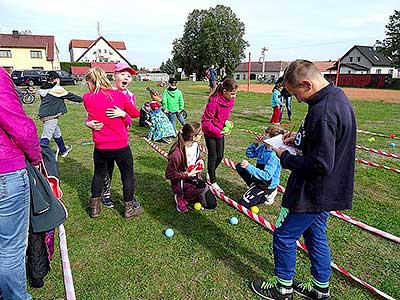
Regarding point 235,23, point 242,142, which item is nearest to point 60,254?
point 242,142

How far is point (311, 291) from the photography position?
9.21 feet

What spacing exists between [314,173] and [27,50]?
195ft

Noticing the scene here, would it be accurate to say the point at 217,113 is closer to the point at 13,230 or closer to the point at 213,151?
the point at 213,151

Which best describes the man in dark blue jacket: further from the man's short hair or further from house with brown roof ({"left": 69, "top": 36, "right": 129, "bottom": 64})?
house with brown roof ({"left": 69, "top": 36, "right": 129, "bottom": 64})

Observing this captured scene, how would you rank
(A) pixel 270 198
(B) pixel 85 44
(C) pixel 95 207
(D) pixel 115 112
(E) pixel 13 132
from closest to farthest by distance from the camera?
(E) pixel 13 132, (D) pixel 115 112, (C) pixel 95 207, (A) pixel 270 198, (B) pixel 85 44

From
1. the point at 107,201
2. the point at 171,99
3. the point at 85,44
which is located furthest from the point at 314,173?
the point at 85,44

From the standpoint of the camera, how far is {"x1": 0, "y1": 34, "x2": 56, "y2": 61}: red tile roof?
1973 inches

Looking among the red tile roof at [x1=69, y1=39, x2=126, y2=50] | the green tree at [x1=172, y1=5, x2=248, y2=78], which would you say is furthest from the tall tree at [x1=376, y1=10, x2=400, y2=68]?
the red tile roof at [x1=69, y1=39, x2=126, y2=50]

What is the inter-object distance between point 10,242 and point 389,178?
627 cm

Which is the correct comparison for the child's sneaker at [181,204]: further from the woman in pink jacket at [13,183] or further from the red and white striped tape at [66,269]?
the woman in pink jacket at [13,183]

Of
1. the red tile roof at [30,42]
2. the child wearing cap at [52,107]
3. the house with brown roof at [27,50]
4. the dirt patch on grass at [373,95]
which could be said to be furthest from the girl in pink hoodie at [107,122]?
the red tile roof at [30,42]

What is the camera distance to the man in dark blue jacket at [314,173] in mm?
2164

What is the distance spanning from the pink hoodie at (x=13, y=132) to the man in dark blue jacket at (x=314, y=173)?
1877 mm

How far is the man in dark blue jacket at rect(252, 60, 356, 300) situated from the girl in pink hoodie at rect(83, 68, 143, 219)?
81.6 inches
